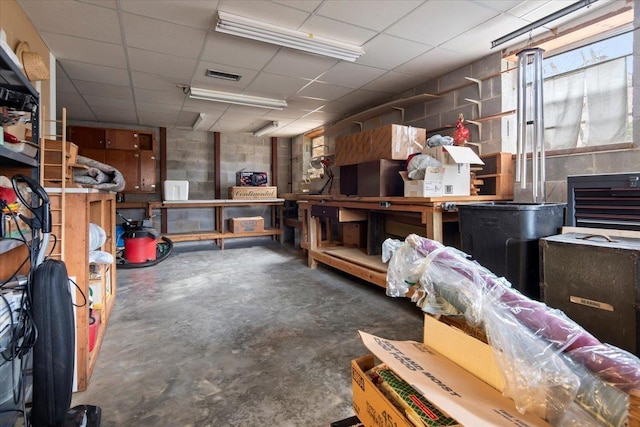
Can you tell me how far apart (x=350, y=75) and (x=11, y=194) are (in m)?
3.45

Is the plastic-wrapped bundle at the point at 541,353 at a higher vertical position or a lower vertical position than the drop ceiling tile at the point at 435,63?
lower

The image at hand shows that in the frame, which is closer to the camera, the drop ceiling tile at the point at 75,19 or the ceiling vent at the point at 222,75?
the drop ceiling tile at the point at 75,19

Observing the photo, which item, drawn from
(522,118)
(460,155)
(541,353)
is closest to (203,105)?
(460,155)

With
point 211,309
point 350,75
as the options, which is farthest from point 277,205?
point 211,309

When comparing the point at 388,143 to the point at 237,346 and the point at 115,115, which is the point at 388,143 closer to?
the point at 237,346

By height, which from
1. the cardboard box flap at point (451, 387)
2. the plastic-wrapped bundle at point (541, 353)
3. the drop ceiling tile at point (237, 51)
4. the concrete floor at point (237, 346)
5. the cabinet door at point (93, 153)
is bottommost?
the concrete floor at point (237, 346)

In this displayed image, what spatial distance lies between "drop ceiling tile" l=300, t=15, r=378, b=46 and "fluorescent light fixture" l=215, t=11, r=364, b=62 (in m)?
0.05

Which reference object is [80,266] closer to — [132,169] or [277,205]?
[132,169]

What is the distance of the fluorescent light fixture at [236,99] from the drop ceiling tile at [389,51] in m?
1.76

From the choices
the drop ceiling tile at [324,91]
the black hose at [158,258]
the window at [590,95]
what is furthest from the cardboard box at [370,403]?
the black hose at [158,258]

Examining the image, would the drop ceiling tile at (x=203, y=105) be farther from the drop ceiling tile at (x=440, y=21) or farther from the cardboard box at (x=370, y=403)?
the cardboard box at (x=370, y=403)

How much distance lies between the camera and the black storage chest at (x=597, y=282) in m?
1.53

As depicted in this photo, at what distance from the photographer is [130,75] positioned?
3826mm

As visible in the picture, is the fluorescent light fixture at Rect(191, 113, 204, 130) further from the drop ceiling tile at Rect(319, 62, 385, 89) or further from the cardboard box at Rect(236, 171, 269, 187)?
the drop ceiling tile at Rect(319, 62, 385, 89)
